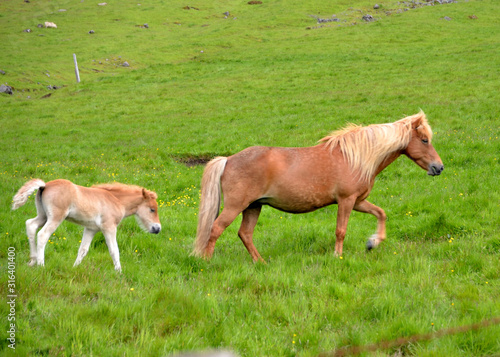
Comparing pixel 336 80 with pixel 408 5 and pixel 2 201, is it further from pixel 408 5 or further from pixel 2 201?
pixel 408 5

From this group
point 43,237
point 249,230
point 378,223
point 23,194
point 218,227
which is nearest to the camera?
point 23,194

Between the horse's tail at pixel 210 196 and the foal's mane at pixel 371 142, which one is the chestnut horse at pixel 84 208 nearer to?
the horse's tail at pixel 210 196

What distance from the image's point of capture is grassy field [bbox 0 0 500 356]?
4242 millimetres

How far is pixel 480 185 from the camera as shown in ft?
33.0

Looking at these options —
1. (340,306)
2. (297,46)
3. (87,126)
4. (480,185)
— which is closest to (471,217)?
(480,185)

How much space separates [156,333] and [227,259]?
2828 millimetres

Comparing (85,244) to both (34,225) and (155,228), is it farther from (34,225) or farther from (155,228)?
(155,228)

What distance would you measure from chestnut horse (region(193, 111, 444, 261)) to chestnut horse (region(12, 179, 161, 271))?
0.99 meters

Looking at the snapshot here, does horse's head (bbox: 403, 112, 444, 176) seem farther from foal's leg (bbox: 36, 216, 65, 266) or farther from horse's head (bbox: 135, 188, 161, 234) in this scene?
foal's leg (bbox: 36, 216, 65, 266)

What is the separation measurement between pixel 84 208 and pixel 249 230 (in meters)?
2.72

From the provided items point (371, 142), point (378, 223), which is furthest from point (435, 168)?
point (378, 223)

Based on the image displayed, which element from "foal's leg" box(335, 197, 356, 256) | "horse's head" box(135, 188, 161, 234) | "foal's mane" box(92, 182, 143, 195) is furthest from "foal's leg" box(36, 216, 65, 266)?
"foal's leg" box(335, 197, 356, 256)

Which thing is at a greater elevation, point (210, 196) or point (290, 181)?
point (290, 181)

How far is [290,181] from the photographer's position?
7156 mm
